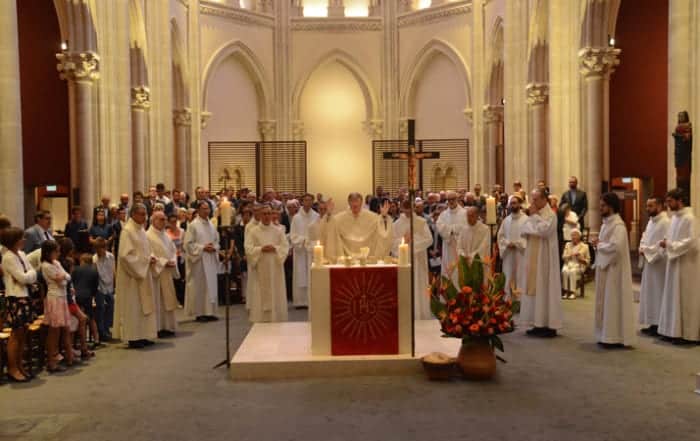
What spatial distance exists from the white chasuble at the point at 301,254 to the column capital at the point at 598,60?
631 centimetres

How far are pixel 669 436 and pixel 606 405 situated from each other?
36.5 inches

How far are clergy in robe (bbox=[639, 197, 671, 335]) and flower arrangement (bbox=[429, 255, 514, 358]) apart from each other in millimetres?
3259

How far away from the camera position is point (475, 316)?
7.88m

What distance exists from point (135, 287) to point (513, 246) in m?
5.37

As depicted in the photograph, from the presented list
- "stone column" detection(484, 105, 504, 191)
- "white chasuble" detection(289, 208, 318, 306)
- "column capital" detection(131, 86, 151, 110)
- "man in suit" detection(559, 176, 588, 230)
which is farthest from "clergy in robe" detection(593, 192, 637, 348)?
"stone column" detection(484, 105, 504, 191)

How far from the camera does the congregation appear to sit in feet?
28.3

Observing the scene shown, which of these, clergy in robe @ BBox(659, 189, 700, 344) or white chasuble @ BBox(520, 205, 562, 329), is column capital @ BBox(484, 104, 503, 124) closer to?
white chasuble @ BBox(520, 205, 562, 329)

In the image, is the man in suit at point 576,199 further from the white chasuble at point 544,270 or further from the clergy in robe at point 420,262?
the white chasuble at point 544,270

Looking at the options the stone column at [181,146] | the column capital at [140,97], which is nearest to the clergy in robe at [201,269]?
the column capital at [140,97]

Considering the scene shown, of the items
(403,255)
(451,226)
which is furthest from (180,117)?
(403,255)

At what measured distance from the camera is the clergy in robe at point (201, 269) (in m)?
12.4

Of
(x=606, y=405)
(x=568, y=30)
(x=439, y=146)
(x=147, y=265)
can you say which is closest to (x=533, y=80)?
(x=568, y=30)

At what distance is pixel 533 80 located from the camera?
64.5ft

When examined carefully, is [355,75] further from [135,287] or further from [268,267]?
[135,287]
